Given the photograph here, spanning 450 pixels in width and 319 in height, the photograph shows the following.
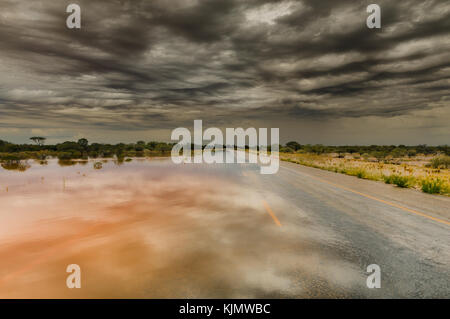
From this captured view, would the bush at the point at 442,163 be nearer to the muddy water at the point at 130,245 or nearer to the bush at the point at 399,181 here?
the bush at the point at 399,181

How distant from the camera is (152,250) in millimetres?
5191

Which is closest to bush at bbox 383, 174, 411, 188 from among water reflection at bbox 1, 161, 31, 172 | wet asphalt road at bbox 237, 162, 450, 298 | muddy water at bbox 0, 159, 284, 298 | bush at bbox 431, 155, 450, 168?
wet asphalt road at bbox 237, 162, 450, 298

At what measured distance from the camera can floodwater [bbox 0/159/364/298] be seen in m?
3.76

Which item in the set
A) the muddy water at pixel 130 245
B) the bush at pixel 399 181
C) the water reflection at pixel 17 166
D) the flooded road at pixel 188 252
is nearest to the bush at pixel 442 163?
the bush at pixel 399 181

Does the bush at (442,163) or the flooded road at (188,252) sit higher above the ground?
the bush at (442,163)

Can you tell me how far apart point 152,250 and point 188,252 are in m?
0.75

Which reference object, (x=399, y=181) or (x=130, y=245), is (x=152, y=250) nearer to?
A: (x=130, y=245)

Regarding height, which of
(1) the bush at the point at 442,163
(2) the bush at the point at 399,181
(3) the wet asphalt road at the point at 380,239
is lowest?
(3) the wet asphalt road at the point at 380,239

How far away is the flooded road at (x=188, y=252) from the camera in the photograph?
371cm

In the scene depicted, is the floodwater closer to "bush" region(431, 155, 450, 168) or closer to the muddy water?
the muddy water

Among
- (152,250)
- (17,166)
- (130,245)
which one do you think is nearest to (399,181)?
(152,250)

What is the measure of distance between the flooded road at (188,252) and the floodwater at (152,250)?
0.02 metres
